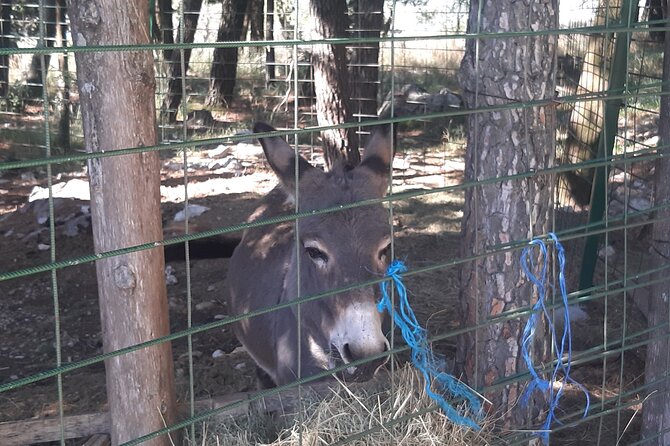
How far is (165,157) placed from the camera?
1170 cm

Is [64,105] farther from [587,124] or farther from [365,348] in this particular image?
[365,348]

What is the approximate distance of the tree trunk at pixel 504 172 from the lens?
352cm

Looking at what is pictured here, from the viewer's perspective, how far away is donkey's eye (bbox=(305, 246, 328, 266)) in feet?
13.4

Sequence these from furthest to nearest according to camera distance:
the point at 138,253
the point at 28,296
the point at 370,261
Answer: the point at 28,296
the point at 370,261
the point at 138,253

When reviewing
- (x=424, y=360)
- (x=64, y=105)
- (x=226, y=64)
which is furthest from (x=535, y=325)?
(x=226, y=64)

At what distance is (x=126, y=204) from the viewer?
2.68 m

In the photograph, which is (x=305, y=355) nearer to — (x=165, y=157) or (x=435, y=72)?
(x=165, y=157)

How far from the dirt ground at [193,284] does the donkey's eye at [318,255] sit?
0.64m

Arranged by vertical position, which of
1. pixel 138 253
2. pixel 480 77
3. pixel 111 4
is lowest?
pixel 138 253

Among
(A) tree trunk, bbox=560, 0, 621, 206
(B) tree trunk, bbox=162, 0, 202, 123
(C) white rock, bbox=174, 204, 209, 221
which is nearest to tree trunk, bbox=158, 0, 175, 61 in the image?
(B) tree trunk, bbox=162, 0, 202, 123

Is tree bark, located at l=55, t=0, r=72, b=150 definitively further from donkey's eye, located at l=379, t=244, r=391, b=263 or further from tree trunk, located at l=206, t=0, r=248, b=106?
donkey's eye, located at l=379, t=244, r=391, b=263

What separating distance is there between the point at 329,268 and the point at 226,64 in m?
11.2

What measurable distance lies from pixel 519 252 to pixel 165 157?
8663 millimetres

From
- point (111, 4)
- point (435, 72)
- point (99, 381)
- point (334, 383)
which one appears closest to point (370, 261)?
point (334, 383)
